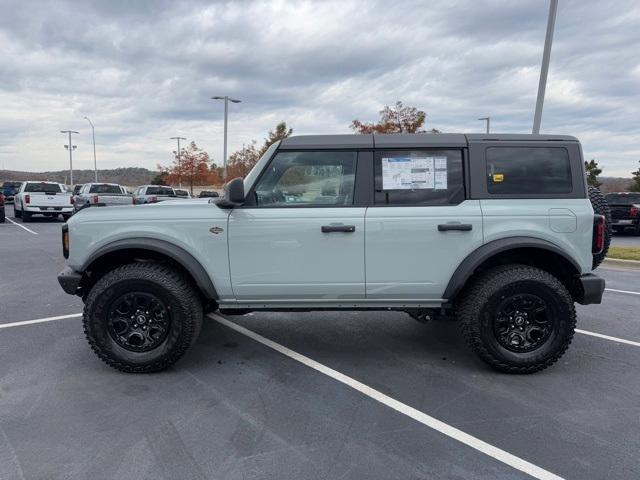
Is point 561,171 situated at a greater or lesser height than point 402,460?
greater

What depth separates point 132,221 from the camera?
12.4ft

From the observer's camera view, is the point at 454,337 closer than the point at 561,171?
No

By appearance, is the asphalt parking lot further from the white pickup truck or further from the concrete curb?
the white pickup truck

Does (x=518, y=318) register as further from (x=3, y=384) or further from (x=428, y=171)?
(x=3, y=384)

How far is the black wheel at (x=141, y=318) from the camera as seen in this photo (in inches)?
146

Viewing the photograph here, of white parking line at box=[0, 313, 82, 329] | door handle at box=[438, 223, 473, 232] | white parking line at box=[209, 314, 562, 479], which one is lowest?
white parking line at box=[209, 314, 562, 479]

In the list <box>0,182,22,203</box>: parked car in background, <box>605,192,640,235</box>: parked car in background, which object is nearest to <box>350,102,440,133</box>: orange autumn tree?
<box>605,192,640,235</box>: parked car in background

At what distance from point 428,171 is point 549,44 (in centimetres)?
820

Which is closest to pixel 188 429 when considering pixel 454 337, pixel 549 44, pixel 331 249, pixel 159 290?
pixel 159 290

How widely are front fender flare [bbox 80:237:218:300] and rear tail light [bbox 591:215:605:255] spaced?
3201mm

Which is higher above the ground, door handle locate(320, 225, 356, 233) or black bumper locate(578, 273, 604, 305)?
door handle locate(320, 225, 356, 233)

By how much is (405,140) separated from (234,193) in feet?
4.92

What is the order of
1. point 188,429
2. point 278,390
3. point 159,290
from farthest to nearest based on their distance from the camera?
1. point 159,290
2. point 278,390
3. point 188,429

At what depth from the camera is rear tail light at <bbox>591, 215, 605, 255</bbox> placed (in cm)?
374
